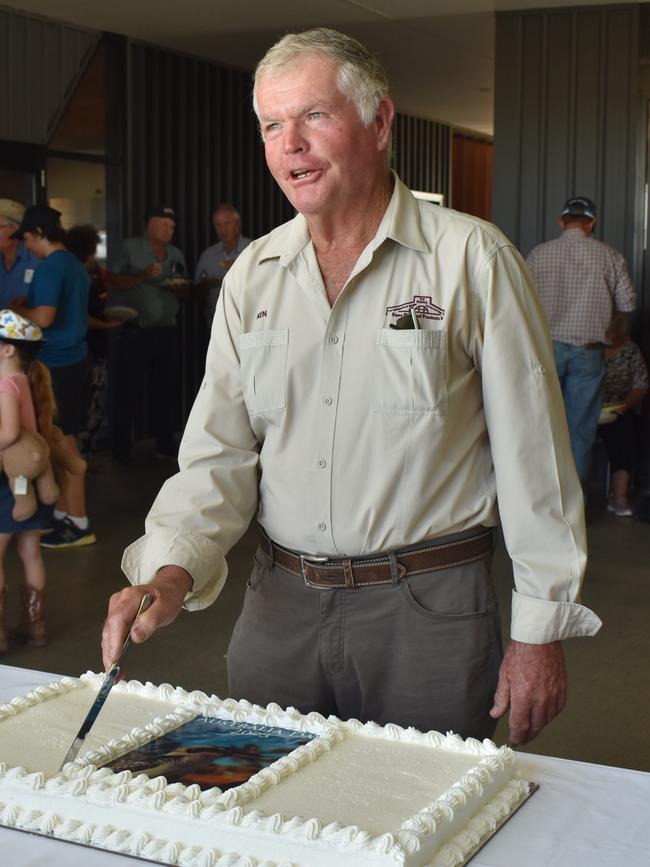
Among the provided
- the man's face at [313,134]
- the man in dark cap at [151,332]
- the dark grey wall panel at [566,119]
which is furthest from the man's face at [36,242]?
the man's face at [313,134]

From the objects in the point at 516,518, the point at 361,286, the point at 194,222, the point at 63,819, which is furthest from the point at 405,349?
the point at 194,222

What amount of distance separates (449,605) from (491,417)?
1.02 feet

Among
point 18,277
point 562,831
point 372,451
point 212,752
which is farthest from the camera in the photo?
point 18,277

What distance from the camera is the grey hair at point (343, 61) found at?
1.70m

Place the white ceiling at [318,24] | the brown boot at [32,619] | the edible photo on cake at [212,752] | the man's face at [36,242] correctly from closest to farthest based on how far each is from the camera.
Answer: the edible photo on cake at [212,752] → the brown boot at [32,619] → the man's face at [36,242] → the white ceiling at [318,24]

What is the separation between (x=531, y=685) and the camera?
1724 millimetres

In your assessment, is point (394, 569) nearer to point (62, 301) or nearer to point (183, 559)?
point (183, 559)

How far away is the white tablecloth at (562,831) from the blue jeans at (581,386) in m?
4.95

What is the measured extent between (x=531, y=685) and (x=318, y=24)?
24.8ft

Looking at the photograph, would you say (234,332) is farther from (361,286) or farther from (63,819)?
(63,819)

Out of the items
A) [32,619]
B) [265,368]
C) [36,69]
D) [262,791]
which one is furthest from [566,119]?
[262,791]

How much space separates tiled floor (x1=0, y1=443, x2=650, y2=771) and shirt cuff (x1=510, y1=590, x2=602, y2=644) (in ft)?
5.78

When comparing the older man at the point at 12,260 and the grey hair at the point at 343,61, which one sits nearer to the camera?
the grey hair at the point at 343,61

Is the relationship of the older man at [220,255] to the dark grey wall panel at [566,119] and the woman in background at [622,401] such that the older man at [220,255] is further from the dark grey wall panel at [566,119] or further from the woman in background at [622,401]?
the woman in background at [622,401]
